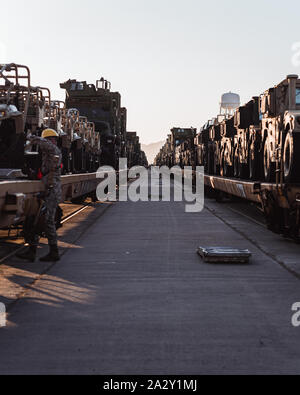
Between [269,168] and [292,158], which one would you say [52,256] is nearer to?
[292,158]

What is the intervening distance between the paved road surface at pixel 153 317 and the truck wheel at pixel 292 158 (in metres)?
1.40

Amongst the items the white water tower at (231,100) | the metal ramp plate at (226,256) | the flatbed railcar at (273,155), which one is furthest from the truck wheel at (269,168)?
the white water tower at (231,100)

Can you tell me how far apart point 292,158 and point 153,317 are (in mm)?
5331

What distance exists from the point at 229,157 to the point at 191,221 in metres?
5.13

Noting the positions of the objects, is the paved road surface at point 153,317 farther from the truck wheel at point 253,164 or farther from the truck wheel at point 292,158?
the truck wheel at point 253,164

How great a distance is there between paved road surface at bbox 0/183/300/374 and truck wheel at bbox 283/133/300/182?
1.40m

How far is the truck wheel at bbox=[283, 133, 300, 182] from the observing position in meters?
10.2

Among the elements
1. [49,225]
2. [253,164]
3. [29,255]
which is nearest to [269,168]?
[253,164]

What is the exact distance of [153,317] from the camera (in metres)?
5.75

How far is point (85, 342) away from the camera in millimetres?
4961

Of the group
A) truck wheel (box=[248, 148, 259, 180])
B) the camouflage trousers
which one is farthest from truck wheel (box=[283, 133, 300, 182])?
the camouflage trousers

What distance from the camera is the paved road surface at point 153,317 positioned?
4473 millimetres
